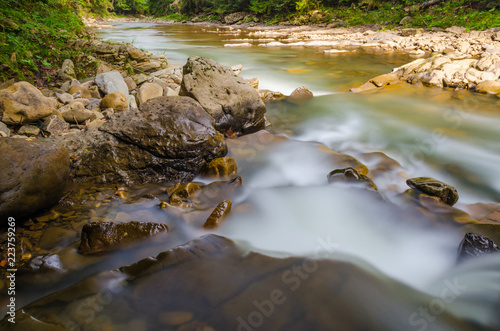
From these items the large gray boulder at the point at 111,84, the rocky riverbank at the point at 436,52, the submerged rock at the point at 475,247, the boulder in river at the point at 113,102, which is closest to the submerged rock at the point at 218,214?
the submerged rock at the point at 475,247

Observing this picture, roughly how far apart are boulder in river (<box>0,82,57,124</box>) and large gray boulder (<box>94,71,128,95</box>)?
1.37 m


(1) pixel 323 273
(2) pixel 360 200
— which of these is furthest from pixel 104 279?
(2) pixel 360 200

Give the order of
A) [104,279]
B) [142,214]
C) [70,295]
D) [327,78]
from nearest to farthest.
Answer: [70,295], [104,279], [142,214], [327,78]

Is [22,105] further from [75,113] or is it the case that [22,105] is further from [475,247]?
[475,247]

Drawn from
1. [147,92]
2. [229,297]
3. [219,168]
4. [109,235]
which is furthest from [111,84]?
[229,297]

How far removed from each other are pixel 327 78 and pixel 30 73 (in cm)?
818

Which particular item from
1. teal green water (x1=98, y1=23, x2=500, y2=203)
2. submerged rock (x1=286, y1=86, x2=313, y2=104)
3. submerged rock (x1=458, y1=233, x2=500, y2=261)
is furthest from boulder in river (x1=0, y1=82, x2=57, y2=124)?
submerged rock (x1=286, y1=86, x2=313, y2=104)

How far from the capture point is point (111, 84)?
507cm

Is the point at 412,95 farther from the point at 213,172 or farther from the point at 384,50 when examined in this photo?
the point at 384,50

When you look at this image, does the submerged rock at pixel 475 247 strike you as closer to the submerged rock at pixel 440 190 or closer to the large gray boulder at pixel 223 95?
the submerged rock at pixel 440 190

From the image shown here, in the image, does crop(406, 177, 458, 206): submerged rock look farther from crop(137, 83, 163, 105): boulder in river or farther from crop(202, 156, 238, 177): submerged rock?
crop(137, 83, 163, 105): boulder in river

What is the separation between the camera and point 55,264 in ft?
6.82

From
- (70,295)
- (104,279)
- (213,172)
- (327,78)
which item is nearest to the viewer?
(70,295)

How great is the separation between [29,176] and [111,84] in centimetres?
330
